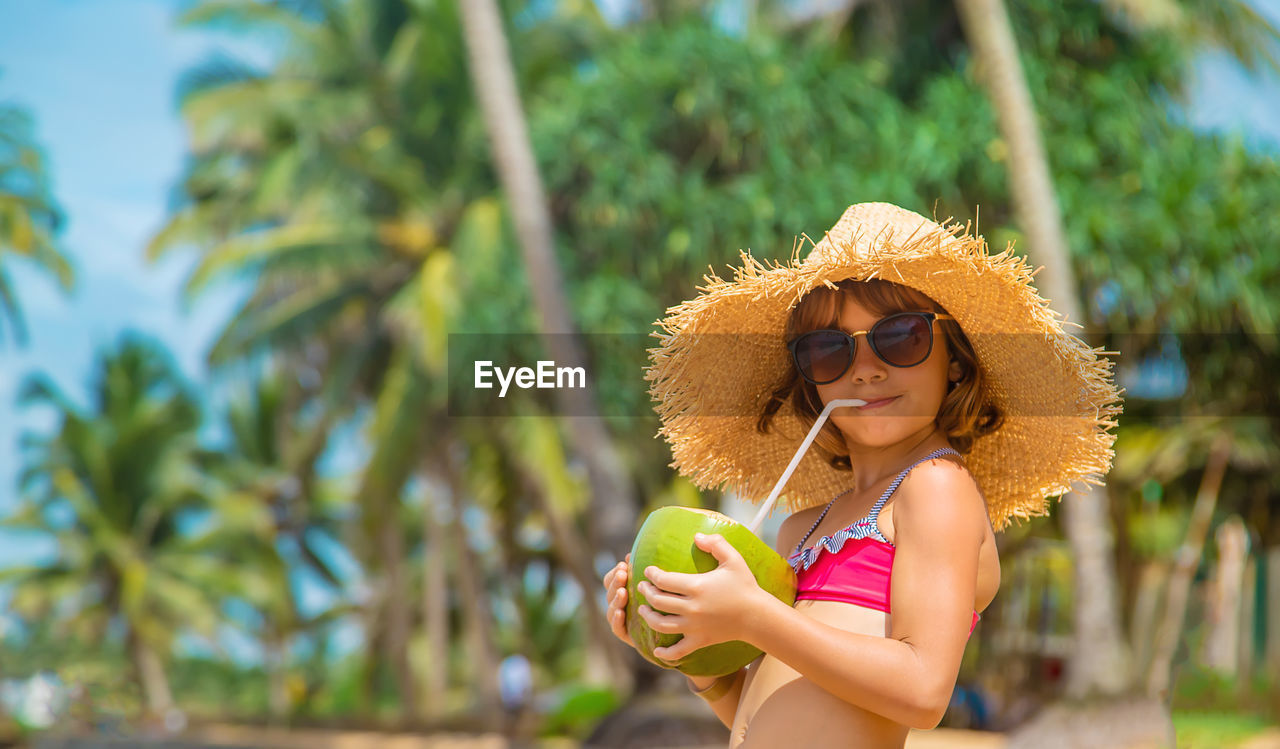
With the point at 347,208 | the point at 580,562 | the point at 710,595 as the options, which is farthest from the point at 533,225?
the point at 710,595

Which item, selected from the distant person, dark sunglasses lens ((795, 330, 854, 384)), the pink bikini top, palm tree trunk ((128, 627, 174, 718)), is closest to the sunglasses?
dark sunglasses lens ((795, 330, 854, 384))

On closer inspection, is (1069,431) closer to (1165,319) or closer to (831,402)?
(831,402)

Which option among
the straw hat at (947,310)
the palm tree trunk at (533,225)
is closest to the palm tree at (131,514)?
the palm tree trunk at (533,225)

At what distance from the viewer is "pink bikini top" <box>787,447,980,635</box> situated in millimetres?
1670

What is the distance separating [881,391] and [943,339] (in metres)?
0.16

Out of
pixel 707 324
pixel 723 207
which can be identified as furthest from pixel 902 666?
pixel 723 207

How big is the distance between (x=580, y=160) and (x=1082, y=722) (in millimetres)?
7738

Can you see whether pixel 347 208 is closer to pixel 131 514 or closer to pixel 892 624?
pixel 131 514

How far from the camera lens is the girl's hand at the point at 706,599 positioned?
150 centimetres

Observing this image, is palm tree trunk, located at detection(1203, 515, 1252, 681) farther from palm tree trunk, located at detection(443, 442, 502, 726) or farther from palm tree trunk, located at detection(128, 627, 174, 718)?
palm tree trunk, located at detection(128, 627, 174, 718)

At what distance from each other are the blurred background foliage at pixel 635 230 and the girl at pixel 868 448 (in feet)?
22.0

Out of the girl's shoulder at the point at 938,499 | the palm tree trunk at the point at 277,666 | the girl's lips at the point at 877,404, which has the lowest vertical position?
the palm tree trunk at the point at 277,666

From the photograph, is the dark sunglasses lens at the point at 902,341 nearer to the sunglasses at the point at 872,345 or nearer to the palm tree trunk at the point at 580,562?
the sunglasses at the point at 872,345

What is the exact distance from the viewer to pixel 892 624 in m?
1.62
